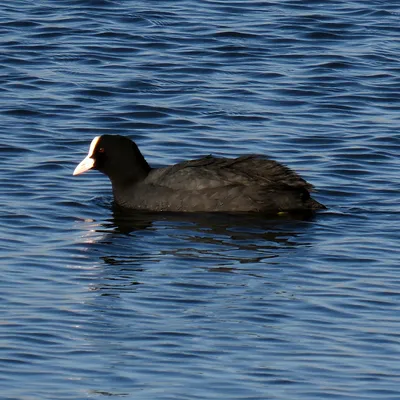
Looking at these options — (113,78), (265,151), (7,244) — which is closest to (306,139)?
(265,151)

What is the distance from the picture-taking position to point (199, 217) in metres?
13.5

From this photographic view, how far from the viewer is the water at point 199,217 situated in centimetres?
917

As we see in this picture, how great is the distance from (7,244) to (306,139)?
4996 mm

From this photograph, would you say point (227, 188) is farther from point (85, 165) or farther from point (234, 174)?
point (85, 165)

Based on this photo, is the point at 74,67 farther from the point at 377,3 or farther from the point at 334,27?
the point at 377,3

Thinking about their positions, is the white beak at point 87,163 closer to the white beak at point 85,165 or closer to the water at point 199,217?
the white beak at point 85,165

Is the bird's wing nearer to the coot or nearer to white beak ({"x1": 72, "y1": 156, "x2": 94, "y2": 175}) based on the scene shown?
the coot

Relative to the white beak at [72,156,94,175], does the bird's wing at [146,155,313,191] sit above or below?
above

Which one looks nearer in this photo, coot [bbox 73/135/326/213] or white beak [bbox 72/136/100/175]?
coot [bbox 73/135/326/213]

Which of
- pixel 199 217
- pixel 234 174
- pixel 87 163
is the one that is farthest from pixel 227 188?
pixel 87 163

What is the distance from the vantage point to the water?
917 cm

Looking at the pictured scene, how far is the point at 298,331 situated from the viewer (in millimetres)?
9844

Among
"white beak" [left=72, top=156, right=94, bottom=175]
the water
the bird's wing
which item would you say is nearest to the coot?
the bird's wing

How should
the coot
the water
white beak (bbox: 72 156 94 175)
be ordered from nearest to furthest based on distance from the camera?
the water, the coot, white beak (bbox: 72 156 94 175)
